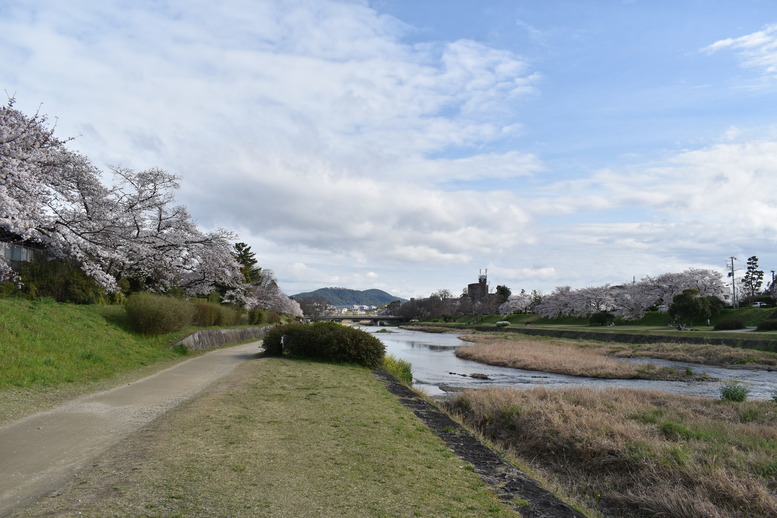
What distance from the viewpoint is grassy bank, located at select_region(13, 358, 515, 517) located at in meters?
5.06

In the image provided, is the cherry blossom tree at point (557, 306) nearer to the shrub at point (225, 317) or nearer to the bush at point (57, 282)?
the shrub at point (225, 317)

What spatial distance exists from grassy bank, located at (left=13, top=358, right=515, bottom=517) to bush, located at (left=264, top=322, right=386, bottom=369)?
9.60 metres

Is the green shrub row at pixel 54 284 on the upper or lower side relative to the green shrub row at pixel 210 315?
upper

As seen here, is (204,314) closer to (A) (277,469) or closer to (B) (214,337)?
(B) (214,337)

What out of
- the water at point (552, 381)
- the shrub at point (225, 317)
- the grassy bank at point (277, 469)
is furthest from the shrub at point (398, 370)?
the shrub at point (225, 317)

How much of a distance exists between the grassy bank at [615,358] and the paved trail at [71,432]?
23.1 metres

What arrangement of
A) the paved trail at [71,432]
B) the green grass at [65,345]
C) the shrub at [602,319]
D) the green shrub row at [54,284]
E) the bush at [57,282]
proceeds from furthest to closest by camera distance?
1. the shrub at [602,319]
2. the bush at [57,282]
3. the green shrub row at [54,284]
4. the green grass at [65,345]
5. the paved trail at [71,432]

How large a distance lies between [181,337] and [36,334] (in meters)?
8.09

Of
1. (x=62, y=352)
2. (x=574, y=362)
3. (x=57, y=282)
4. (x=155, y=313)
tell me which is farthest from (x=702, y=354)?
(x=57, y=282)

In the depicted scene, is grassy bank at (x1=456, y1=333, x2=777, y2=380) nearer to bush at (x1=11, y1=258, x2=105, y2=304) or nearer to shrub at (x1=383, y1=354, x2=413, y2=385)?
shrub at (x1=383, y1=354, x2=413, y2=385)

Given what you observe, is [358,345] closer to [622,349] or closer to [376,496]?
[376,496]

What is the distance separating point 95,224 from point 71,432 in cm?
1417

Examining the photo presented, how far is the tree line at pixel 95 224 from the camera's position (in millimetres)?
14375

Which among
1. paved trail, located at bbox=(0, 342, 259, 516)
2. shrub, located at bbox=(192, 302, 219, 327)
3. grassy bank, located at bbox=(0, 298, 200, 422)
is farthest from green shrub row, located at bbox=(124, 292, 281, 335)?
paved trail, located at bbox=(0, 342, 259, 516)
